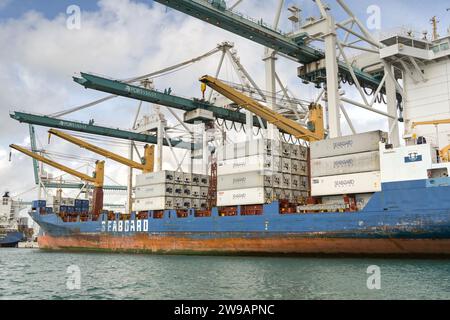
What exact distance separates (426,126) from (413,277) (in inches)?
620

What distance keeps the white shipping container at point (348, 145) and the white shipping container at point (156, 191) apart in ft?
44.8

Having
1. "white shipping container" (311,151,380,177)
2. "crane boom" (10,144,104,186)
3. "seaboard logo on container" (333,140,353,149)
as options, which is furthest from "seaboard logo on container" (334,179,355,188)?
"crane boom" (10,144,104,186)

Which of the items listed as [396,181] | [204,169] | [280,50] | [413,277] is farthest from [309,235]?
[204,169]

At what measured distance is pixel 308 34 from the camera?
29828mm

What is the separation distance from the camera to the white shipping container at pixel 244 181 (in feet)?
88.9

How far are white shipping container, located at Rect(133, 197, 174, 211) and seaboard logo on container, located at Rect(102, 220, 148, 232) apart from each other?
1.90 metres

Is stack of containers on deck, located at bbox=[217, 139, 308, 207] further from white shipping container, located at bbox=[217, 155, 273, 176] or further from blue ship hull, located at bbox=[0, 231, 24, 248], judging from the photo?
blue ship hull, located at bbox=[0, 231, 24, 248]

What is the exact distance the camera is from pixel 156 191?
116ft

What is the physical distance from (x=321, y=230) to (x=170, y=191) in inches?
606

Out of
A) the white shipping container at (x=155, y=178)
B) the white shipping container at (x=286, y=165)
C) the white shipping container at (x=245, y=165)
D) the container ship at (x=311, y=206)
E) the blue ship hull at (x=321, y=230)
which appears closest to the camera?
the blue ship hull at (x=321, y=230)

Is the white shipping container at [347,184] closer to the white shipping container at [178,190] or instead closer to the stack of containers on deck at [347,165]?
the stack of containers on deck at [347,165]

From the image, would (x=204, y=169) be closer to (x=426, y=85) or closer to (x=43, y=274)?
(x=426, y=85)

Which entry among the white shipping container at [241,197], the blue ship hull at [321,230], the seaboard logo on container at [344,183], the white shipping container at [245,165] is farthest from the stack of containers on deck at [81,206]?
the seaboard logo on container at [344,183]

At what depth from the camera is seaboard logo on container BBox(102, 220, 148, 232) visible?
33625mm
